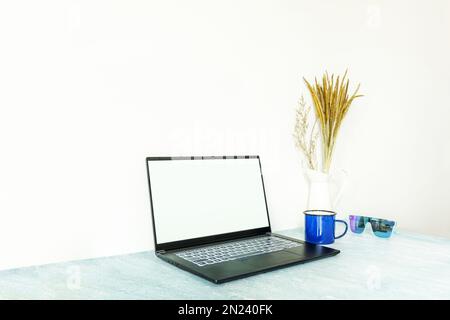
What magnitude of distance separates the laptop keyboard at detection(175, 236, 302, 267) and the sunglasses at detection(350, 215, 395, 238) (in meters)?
0.32

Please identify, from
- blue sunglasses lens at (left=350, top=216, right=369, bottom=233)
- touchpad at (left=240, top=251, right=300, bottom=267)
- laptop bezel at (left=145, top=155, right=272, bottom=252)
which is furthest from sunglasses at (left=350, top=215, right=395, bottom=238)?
touchpad at (left=240, top=251, right=300, bottom=267)

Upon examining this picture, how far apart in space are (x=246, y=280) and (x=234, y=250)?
0.19 metres

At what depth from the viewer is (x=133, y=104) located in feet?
3.52

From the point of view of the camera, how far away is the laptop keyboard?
0.97 m

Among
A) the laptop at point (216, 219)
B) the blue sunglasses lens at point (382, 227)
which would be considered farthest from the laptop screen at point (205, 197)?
the blue sunglasses lens at point (382, 227)

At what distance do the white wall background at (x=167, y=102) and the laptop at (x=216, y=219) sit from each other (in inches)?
2.5

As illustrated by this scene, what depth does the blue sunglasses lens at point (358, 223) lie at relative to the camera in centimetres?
134

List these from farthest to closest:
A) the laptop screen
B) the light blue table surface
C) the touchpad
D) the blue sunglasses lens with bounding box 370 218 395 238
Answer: the blue sunglasses lens with bounding box 370 218 395 238 < the laptop screen < the touchpad < the light blue table surface

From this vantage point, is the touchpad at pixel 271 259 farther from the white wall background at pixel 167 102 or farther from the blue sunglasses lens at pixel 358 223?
the blue sunglasses lens at pixel 358 223

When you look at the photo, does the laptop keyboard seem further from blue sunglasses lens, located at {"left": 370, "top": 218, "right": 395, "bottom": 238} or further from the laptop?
blue sunglasses lens, located at {"left": 370, "top": 218, "right": 395, "bottom": 238}

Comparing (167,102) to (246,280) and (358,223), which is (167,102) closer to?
(246,280)

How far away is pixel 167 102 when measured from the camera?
1.13 metres
